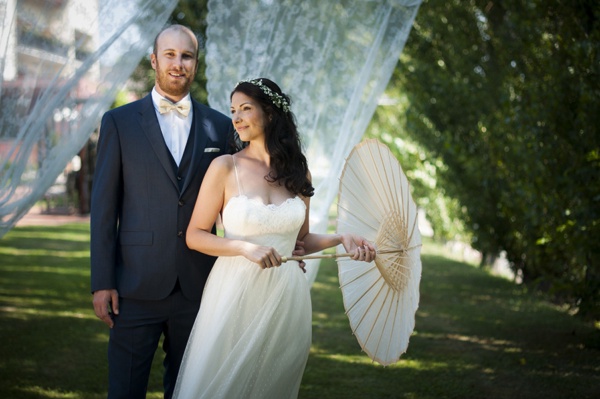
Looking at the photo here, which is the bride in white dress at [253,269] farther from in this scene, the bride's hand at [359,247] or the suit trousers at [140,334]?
the suit trousers at [140,334]

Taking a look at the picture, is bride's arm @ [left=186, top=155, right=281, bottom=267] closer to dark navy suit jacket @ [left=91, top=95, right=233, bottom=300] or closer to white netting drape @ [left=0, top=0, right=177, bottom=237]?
dark navy suit jacket @ [left=91, top=95, right=233, bottom=300]

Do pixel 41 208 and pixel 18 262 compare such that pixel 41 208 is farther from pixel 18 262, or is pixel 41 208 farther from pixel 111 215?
pixel 111 215

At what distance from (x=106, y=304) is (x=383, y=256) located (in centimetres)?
115

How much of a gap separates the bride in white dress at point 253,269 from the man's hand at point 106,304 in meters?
0.36

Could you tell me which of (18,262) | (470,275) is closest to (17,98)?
(18,262)

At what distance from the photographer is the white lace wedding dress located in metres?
3.01

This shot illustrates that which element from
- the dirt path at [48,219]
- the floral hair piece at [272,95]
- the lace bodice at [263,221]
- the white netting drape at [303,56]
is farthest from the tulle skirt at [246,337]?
the dirt path at [48,219]

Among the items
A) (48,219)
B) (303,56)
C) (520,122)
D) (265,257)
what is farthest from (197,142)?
(48,219)

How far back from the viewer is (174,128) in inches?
132

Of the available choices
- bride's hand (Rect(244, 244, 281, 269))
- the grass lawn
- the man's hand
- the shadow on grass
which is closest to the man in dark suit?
the man's hand

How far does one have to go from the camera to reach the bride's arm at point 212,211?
2.98 meters

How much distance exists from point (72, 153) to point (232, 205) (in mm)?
1513

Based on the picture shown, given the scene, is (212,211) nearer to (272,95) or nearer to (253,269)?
(253,269)

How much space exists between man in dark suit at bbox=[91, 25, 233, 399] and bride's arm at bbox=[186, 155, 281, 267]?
0.17m
